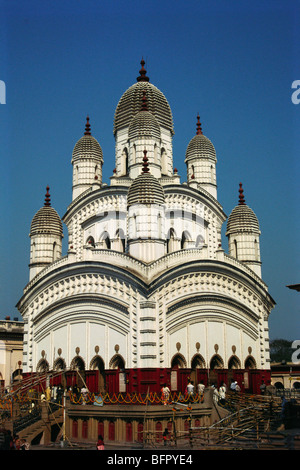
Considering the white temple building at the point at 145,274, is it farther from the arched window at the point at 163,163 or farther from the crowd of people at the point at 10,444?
the crowd of people at the point at 10,444

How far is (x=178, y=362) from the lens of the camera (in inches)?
1336

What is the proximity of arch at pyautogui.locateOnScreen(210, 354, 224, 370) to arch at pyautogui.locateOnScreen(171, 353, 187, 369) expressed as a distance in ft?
7.90

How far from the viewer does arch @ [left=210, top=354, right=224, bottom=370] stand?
1410 inches

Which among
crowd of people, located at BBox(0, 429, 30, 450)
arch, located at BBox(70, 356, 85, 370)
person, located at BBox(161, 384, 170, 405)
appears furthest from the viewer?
arch, located at BBox(70, 356, 85, 370)

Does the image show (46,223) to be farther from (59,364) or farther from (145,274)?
(145,274)

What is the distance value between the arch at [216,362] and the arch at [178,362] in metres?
2.41

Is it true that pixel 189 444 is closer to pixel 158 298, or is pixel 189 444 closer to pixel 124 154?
pixel 158 298

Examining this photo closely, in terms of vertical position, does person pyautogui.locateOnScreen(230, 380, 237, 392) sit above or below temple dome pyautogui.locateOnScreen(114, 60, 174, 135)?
below

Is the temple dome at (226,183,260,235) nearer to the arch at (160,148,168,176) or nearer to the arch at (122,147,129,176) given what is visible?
the arch at (160,148,168,176)

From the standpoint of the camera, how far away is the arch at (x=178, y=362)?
1323 inches

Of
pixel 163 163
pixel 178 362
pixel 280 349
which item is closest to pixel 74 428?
pixel 178 362

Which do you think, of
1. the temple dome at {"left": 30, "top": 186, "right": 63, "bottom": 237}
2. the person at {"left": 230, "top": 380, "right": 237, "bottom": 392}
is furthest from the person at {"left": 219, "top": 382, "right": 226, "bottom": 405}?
the temple dome at {"left": 30, "top": 186, "right": 63, "bottom": 237}


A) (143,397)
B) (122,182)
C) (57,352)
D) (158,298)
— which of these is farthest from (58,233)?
(143,397)

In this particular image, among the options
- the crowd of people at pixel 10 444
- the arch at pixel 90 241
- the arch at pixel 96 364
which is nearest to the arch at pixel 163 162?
the arch at pixel 90 241
